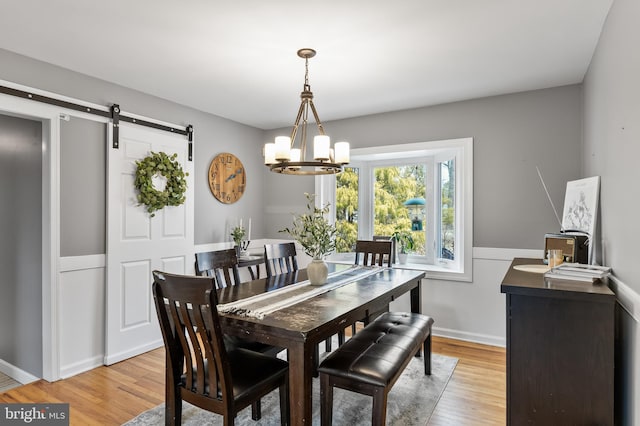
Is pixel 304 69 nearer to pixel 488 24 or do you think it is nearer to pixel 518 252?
pixel 488 24

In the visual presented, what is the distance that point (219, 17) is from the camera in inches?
85.1

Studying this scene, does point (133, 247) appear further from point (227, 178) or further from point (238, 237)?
point (227, 178)

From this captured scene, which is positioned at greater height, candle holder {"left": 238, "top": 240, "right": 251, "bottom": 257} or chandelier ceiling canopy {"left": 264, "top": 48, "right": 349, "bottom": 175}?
chandelier ceiling canopy {"left": 264, "top": 48, "right": 349, "bottom": 175}

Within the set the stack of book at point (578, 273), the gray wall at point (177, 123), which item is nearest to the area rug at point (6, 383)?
the gray wall at point (177, 123)

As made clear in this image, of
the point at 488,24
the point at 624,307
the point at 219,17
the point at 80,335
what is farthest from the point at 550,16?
the point at 80,335

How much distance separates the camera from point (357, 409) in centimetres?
241

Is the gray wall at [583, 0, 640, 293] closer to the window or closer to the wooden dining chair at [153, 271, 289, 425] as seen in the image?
the window

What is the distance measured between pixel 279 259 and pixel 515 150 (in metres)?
2.44

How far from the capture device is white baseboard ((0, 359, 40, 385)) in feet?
9.70

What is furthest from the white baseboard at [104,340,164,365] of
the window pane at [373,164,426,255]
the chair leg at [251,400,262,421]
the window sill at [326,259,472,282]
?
the window sill at [326,259,472,282]

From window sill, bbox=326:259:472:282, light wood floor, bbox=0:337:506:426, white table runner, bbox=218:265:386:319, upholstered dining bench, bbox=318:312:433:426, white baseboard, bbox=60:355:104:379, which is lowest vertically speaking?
light wood floor, bbox=0:337:506:426

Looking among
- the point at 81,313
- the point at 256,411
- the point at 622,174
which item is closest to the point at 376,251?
the point at 256,411

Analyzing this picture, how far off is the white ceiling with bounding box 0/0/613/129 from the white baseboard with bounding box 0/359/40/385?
251 cm

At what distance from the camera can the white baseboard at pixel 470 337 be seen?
356 cm
